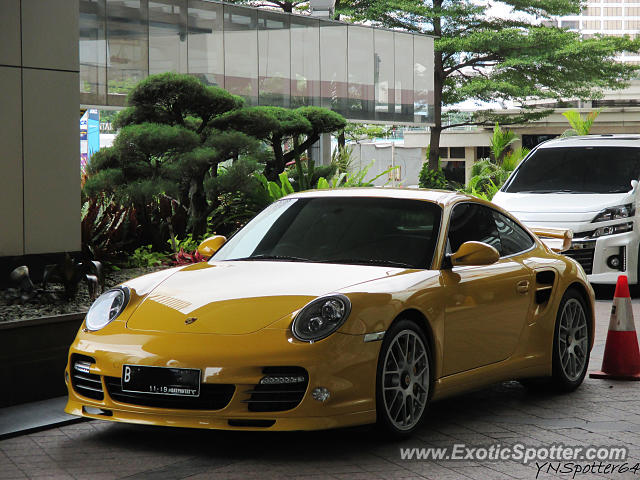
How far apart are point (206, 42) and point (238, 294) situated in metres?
23.3

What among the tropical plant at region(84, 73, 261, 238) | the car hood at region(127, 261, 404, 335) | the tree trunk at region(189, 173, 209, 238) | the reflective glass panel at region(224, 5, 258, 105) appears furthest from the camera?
the reflective glass panel at region(224, 5, 258, 105)

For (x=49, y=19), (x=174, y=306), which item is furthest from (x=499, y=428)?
(x=49, y=19)

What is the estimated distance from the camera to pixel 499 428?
6.42 m

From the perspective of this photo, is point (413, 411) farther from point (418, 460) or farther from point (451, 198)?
point (451, 198)

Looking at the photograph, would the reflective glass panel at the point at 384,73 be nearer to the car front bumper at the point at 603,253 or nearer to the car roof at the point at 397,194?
the car front bumper at the point at 603,253

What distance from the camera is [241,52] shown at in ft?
96.1

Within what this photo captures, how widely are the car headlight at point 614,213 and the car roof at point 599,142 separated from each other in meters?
1.38

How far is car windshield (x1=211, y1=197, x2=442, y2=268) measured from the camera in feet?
21.5

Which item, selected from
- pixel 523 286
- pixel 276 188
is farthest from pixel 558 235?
pixel 276 188

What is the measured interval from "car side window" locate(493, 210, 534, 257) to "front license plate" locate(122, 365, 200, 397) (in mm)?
2677

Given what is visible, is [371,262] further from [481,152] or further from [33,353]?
[481,152]

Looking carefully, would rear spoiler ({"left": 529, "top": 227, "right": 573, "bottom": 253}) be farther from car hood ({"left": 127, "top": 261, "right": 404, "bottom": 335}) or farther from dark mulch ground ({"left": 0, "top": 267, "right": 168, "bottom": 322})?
car hood ({"left": 127, "top": 261, "right": 404, "bottom": 335})

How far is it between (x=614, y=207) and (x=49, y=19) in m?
7.72

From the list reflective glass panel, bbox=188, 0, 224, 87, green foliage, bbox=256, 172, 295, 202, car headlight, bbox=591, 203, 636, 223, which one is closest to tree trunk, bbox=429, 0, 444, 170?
reflective glass panel, bbox=188, 0, 224, 87
